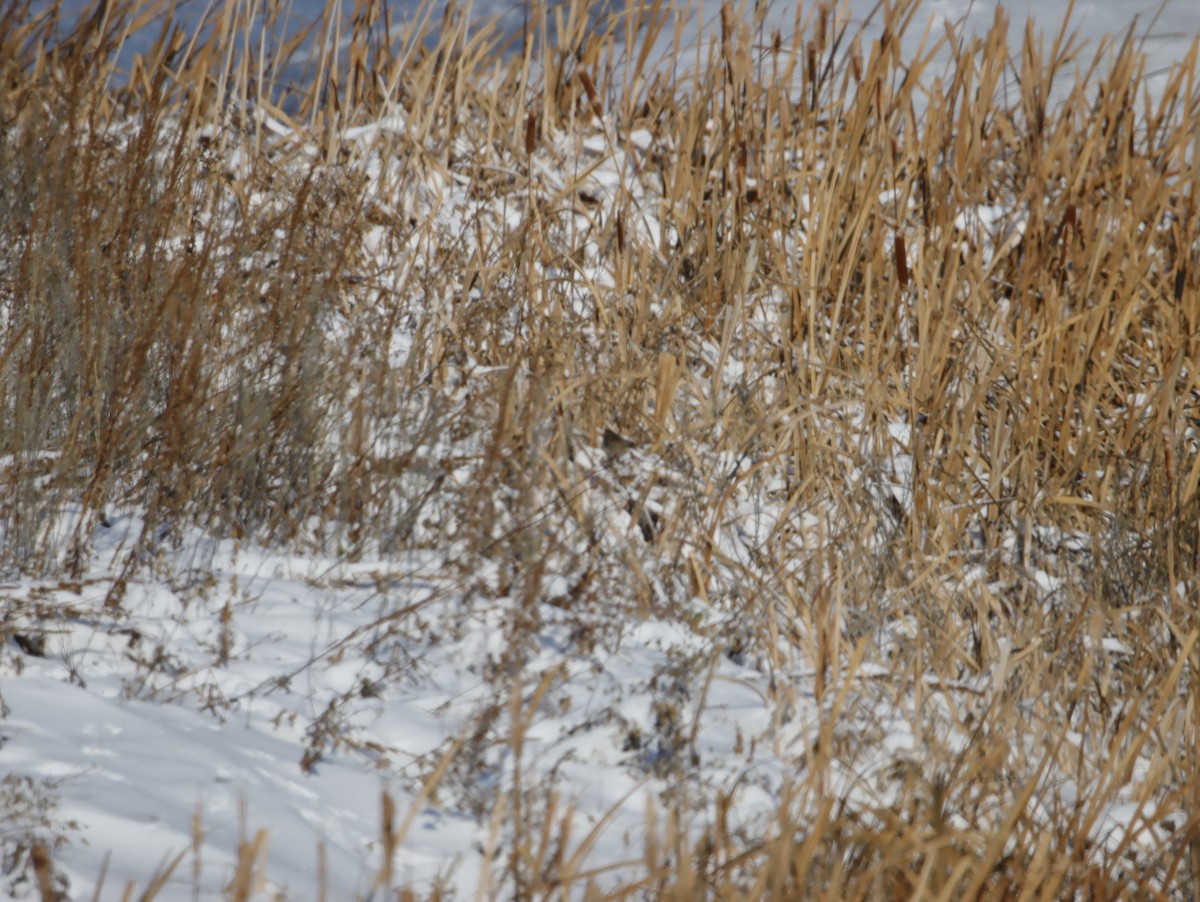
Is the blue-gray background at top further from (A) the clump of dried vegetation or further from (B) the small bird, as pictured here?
(B) the small bird

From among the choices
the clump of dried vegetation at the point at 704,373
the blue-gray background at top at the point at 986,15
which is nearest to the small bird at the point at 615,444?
the clump of dried vegetation at the point at 704,373

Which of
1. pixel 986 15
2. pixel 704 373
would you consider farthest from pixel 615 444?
pixel 986 15

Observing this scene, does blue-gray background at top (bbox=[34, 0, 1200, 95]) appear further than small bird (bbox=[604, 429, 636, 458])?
Yes

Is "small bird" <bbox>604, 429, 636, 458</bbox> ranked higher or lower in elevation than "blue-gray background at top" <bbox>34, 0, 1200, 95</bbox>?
lower

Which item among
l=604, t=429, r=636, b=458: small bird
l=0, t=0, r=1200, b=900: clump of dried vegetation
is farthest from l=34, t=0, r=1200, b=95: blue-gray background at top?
l=604, t=429, r=636, b=458: small bird

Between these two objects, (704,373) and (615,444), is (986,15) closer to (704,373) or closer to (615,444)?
(704,373)

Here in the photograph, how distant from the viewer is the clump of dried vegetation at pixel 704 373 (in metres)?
1.45

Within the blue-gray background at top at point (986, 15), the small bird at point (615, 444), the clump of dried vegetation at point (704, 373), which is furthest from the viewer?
the blue-gray background at top at point (986, 15)

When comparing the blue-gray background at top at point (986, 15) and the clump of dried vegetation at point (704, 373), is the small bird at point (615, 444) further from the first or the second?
the blue-gray background at top at point (986, 15)

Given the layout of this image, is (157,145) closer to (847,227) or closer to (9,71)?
(9,71)

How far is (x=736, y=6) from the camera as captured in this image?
2.87 meters

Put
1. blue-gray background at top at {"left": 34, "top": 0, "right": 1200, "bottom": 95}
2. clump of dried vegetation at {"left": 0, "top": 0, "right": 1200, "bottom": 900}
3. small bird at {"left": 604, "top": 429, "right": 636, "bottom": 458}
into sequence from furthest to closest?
blue-gray background at top at {"left": 34, "top": 0, "right": 1200, "bottom": 95} → small bird at {"left": 604, "top": 429, "right": 636, "bottom": 458} → clump of dried vegetation at {"left": 0, "top": 0, "right": 1200, "bottom": 900}

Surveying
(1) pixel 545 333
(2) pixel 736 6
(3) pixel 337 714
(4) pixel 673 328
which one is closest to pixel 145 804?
(3) pixel 337 714

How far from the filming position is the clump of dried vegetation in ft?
4.76
